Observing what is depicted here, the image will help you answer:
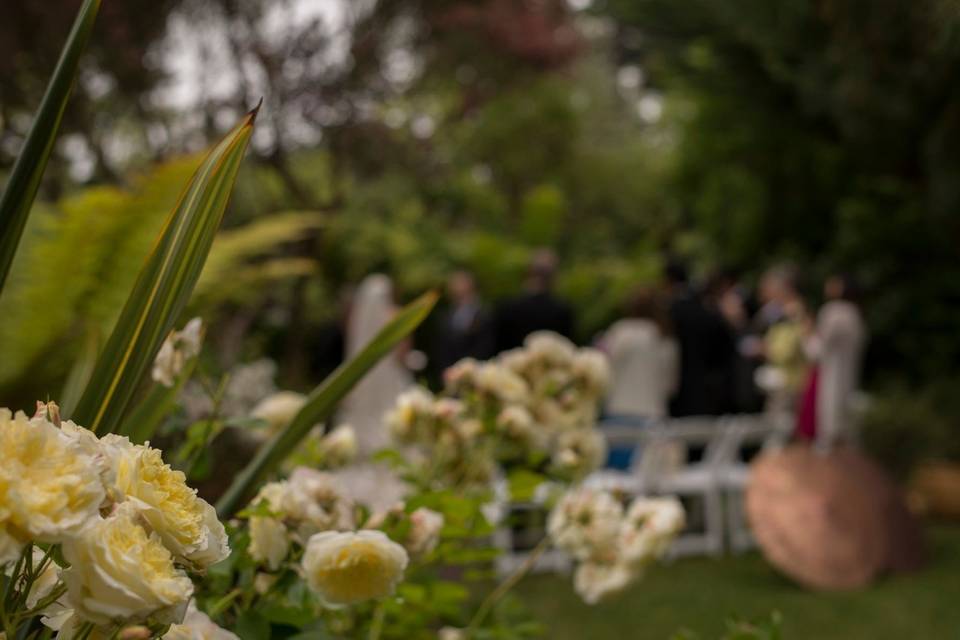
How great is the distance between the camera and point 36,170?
1042mm

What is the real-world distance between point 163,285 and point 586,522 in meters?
0.87

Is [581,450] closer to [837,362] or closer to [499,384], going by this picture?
[499,384]

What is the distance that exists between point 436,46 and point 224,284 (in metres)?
5.45

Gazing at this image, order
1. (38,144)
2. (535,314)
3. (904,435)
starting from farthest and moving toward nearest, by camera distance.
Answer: (904,435) < (535,314) < (38,144)

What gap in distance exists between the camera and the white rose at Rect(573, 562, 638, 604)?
180cm

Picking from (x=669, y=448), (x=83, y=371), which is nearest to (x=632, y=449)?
(x=669, y=448)

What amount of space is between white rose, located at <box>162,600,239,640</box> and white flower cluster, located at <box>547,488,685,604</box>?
0.87 m

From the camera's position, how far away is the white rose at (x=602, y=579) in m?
1.80

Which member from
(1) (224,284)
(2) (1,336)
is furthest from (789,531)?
(2) (1,336)

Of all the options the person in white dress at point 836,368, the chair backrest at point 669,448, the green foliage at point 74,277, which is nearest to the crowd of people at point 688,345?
the person in white dress at point 836,368

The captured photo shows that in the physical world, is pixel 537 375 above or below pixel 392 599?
above

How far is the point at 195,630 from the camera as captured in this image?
91 cm

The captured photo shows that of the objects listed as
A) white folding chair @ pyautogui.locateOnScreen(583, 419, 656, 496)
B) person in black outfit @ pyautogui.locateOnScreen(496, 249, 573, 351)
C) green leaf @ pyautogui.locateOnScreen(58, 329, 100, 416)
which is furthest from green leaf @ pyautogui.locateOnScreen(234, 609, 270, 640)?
person in black outfit @ pyautogui.locateOnScreen(496, 249, 573, 351)

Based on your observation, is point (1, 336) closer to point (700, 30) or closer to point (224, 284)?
point (224, 284)
